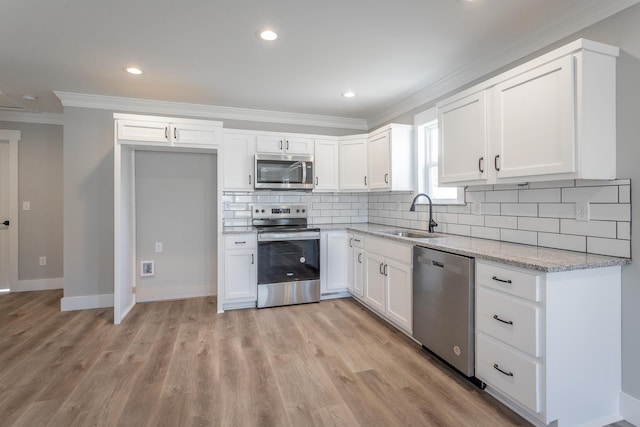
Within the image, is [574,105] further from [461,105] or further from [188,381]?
[188,381]

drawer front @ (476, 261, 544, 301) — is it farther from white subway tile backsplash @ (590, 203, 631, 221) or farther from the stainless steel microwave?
the stainless steel microwave

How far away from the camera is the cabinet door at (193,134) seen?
3420mm

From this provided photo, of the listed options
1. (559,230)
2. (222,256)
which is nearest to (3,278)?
(222,256)

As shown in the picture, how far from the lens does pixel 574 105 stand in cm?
174

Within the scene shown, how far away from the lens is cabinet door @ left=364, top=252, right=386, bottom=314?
3.20 m

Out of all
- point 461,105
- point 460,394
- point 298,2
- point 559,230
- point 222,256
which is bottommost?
point 460,394

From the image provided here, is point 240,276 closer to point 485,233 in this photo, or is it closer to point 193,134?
point 193,134

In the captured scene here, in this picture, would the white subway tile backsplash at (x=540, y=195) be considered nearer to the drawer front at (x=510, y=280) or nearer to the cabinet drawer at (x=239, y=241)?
the drawer front at (x=510, y=280)

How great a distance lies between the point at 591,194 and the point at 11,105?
597 centimetres

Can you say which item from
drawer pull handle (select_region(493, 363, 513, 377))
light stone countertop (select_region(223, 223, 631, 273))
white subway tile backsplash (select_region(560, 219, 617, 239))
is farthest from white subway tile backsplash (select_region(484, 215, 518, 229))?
drawer pull handle (select_region(493, 363, 513, 377))

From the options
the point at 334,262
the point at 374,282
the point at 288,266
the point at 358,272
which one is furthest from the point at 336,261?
the point at 374,282

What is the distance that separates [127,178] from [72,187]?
0.69 metres

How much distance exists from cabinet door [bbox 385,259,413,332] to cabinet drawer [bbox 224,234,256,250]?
60.8 inches

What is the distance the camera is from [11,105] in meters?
3.96
